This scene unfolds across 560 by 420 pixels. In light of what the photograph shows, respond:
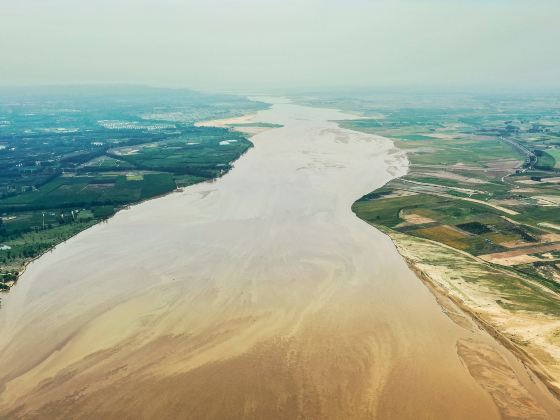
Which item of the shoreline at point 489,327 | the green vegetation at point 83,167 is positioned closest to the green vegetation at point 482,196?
the shoreline at point 489,327

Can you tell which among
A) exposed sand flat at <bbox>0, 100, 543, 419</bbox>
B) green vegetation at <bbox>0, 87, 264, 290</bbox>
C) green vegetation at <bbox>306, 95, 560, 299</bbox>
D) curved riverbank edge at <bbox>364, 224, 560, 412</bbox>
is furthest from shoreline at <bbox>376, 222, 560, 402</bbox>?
green vegetation at <bbox>0, 87, 264, 290</bbox>

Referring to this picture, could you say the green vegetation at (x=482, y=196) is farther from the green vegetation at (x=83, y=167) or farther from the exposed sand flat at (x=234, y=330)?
the green vegetation at (x=83, y=167)

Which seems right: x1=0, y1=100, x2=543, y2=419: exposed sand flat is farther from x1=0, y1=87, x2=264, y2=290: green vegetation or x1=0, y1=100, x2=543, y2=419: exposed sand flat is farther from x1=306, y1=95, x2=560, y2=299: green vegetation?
x1=306, y1=95, x2=560, y2=299: green vegetation

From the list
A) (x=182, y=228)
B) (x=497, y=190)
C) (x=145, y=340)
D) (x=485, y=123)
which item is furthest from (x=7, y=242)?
(x=485, y=123)

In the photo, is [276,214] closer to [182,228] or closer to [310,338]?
[182,228]

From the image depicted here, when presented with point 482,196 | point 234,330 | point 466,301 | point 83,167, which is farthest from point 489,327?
point 83,167
